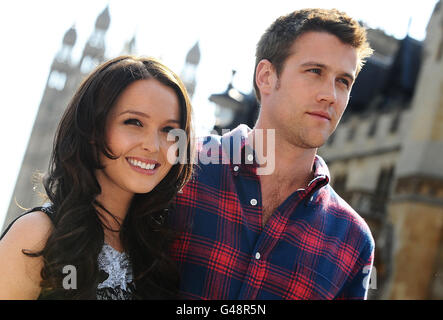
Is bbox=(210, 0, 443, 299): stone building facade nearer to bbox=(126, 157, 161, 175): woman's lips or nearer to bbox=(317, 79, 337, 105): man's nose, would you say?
bbox=(317, 79, 337, 105): man's nose

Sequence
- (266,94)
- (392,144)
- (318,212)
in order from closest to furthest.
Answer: (318,212), (266,94), (392,144)

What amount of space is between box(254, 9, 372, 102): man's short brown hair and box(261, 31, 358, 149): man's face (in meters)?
0.03

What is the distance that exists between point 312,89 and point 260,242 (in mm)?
796

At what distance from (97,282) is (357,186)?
2116cm

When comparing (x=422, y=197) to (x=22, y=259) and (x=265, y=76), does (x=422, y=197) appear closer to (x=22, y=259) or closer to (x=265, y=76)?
(x=265, y=76)

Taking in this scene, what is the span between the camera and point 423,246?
55.4ft

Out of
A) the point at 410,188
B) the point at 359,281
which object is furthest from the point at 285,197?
the point at 410,188

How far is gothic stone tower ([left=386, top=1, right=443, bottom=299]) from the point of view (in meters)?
16.5

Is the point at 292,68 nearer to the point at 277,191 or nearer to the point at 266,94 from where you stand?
the point at 266,94

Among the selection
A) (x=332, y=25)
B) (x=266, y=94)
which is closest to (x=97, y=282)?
(x=266, y=94)

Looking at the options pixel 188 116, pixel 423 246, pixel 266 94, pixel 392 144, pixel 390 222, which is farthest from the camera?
pixel 392 144

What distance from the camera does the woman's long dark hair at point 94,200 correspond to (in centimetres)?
304

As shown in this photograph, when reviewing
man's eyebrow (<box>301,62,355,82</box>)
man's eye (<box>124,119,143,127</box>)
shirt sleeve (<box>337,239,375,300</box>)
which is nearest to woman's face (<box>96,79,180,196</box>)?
man's eye (<box>124,119,143,127</box>)
